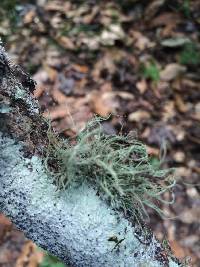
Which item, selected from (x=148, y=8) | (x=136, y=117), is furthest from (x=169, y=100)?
(x=148, y=8)

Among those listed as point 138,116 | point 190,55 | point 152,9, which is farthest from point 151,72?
point 152,9

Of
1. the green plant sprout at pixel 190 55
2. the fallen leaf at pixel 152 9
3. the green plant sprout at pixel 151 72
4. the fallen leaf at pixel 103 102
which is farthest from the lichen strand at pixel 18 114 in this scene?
the fallen leaf at pixel 152 9

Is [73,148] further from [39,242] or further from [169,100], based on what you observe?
[169,100]

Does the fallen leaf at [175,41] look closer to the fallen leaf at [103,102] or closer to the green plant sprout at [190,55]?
the green plant sprout at [190,55]

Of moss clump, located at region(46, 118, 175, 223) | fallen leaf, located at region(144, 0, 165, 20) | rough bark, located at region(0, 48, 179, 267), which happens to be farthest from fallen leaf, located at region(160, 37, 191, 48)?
rough bark, located at region(0, 48, 179, 267)

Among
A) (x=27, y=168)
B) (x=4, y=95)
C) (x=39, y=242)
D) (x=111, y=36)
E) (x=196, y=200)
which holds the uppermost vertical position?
(x=4, y=95)
